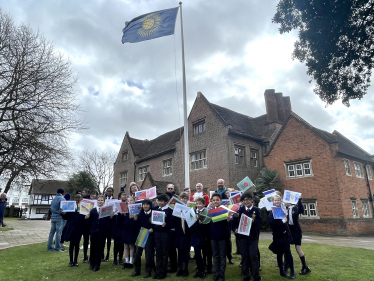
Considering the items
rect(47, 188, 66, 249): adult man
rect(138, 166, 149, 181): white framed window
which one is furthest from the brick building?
rect(47, 188, 66, 249): adult man

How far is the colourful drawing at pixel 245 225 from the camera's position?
588cm

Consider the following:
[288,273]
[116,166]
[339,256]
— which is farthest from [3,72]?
[116,166]

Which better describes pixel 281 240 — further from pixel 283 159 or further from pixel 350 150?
pixel 350 150

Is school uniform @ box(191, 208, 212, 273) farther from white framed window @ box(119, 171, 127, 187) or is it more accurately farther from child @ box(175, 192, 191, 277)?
white framed window @ box(119, 171, 127, 187)

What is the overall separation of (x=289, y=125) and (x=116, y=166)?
24.5 m

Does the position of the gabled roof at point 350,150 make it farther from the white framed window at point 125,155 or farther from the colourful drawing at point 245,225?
the white framed window at point 125,155

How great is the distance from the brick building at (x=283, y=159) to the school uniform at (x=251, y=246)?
49.4ft

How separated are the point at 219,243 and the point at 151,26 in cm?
987

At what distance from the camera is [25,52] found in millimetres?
15281

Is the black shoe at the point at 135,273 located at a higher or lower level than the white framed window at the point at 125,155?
lower

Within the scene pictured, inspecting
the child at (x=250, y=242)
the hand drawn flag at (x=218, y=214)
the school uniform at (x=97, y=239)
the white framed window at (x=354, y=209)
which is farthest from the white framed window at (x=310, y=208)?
the school uniform at (x=97, y=239)

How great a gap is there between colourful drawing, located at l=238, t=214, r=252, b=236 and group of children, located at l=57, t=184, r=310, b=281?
12cm

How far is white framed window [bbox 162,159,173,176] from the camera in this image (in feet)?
90.7

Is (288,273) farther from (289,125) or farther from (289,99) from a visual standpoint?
(289,99)
